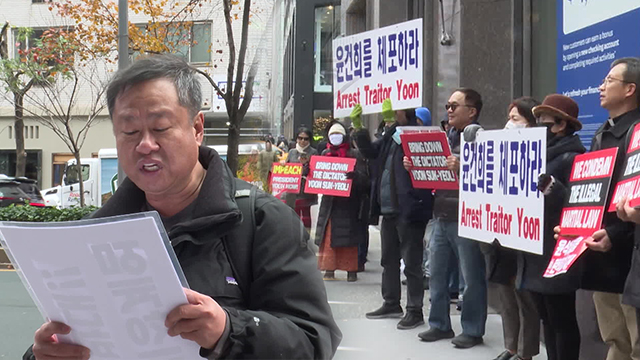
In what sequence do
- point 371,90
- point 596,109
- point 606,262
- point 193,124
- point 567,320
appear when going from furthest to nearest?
point 371,90, point 596,109, point 567,320, point 606,262, point 193,124

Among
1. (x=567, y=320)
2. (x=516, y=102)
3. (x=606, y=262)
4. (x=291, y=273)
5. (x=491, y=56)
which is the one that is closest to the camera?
(x=291, y=273)

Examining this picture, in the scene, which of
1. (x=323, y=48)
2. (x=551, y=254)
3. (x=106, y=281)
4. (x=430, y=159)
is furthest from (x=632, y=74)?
(x=323, y=48)

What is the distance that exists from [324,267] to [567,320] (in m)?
5.43

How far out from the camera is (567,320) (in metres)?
5.09

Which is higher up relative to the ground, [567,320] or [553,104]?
[553,104]

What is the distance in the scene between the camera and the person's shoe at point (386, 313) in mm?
7988

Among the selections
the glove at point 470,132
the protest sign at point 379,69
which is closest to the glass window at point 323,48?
the protest sign at point 379,69

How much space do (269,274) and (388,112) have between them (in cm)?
596

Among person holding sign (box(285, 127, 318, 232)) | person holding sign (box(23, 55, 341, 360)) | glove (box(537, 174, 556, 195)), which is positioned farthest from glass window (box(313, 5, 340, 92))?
person holding sign (box(23, 55, 341, 360))

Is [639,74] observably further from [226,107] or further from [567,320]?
[226,107]

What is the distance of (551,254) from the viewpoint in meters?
5.23

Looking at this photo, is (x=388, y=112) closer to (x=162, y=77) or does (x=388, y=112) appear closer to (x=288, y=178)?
(x=288, y=178)

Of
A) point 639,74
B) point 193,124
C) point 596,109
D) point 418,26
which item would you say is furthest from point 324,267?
point 193,124

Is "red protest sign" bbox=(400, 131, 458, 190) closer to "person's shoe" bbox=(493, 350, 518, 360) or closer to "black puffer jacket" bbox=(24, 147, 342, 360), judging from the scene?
"person's shoe" bbox=(493, 350, 518, 360)
